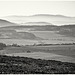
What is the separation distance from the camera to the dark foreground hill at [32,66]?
52.7ft

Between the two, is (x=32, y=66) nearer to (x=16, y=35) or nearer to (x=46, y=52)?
(x=46, y=52)

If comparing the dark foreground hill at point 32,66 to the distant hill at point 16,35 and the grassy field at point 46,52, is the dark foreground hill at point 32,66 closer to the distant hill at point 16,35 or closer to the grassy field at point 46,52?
the grassy field at point 46,52

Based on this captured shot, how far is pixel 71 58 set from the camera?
21438 millimetres

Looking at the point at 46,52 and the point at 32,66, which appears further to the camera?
the point at 46,52

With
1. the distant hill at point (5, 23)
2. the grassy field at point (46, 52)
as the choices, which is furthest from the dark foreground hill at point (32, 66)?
the distant hill at point (5, 23)

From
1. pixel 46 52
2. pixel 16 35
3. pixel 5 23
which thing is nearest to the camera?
pixel 46 52

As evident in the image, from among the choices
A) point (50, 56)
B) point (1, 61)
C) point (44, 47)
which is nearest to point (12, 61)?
point (1, 61)

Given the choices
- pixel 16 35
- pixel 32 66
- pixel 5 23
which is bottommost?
pixel 16 35

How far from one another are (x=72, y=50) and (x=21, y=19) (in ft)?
84.3

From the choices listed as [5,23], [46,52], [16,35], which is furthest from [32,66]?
[5,23]

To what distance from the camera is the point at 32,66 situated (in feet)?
59.2

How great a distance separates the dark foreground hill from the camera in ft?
52.7

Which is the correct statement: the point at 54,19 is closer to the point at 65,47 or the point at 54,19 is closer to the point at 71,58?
the point at 65,47

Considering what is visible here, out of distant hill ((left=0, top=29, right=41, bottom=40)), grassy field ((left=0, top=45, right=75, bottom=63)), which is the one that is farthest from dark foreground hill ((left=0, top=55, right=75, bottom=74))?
distant hill ((left=0, top=29, right=41, bottom=40))
